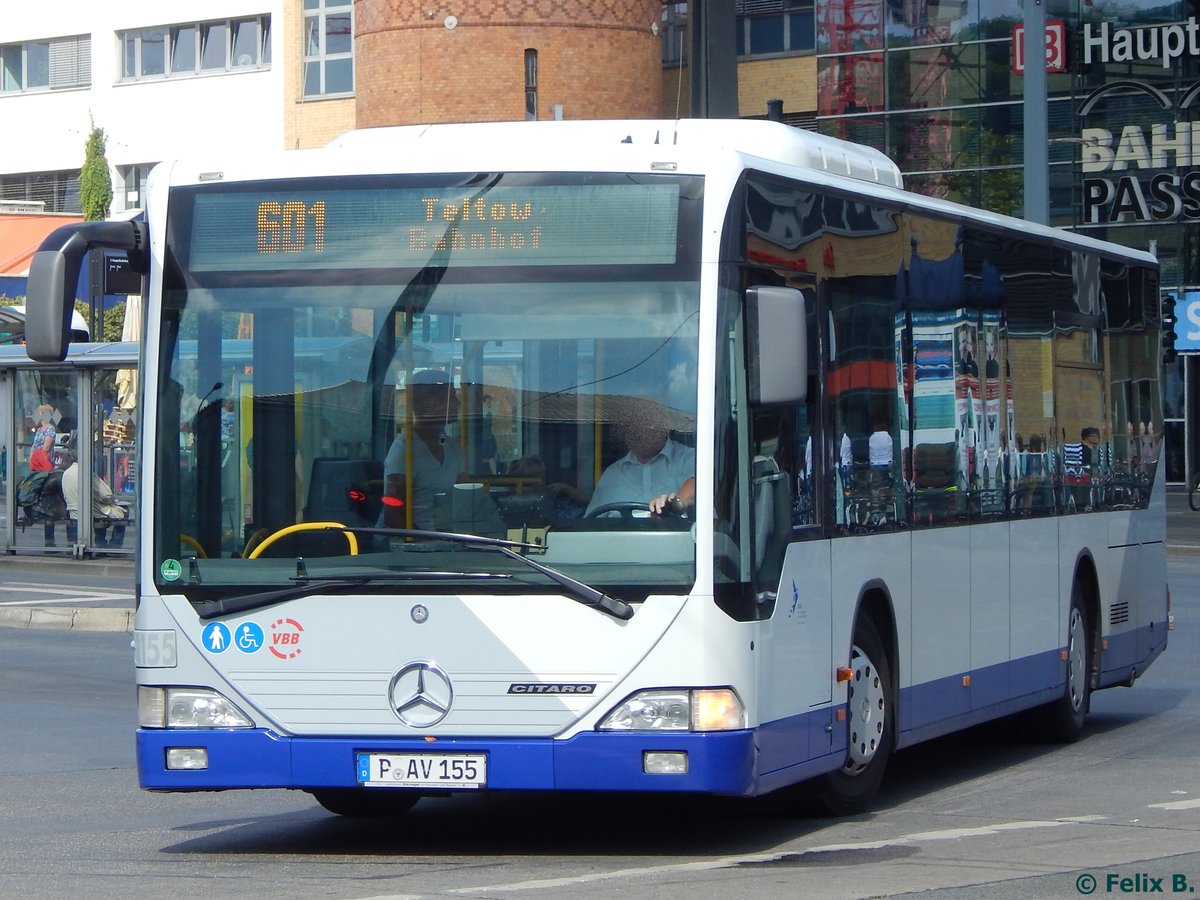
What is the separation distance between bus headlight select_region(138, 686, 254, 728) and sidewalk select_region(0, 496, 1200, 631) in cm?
1226

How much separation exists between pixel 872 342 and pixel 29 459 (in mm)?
21334

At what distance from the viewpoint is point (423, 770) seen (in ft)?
26.6

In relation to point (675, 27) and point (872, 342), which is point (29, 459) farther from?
point (675, 27)

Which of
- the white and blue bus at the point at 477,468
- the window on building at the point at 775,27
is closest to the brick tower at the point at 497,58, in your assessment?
the window on building at the point at 775,27

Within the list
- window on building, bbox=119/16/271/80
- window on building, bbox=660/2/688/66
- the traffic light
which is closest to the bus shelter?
the traffic light

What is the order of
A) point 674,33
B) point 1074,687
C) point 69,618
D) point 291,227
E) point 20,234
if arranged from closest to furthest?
point 291,227, point 1074,687, point 69,618, point 674,33, point 20,234

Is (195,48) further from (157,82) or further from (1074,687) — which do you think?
(1074,687)

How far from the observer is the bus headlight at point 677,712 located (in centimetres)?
791

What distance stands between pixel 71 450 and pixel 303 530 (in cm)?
2122

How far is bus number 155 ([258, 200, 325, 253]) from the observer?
840cm

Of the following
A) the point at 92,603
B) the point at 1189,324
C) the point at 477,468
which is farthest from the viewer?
the point at 1189,324

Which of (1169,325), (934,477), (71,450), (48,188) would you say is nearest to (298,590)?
(934,477)

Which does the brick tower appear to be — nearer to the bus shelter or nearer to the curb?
Result: the bus shelter

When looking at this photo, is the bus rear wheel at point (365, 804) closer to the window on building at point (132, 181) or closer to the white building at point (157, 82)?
the white building at point (157, 82)
